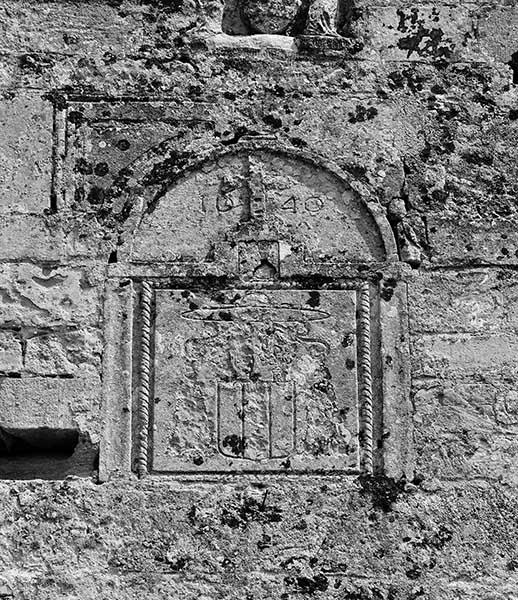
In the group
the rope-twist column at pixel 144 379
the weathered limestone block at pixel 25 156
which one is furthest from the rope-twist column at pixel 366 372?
the weathered limestone block at pixel 25 156

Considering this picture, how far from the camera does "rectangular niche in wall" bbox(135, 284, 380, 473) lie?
17.1ft

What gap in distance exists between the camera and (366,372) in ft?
17.5

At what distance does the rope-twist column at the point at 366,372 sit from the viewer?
525 centimetres

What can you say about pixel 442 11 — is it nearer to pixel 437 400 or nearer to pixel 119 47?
pixel 119 47

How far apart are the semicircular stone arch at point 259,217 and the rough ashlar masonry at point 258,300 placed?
0.01 metres

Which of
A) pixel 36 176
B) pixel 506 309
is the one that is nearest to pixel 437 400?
pixel 506 309

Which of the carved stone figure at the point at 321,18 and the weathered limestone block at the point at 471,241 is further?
the carved stone figure at the point at 321,18

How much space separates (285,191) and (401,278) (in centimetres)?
73

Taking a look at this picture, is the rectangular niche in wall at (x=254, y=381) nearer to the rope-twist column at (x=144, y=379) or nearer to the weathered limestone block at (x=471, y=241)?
the rope-twist column at (x=144, y=379)

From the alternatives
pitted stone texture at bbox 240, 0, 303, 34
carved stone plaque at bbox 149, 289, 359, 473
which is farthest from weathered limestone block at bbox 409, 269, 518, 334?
pitted stone texture at bbox 240, 0, 303, 34

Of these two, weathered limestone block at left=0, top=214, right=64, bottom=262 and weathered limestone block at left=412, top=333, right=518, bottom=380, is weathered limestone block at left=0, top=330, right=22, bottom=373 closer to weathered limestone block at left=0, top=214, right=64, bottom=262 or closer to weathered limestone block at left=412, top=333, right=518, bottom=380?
weathered limestone block at left=0, top=214, right=64, bottom=262

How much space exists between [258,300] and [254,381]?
0.40 m

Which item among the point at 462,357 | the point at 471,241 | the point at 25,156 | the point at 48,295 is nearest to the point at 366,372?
the point at 462,357

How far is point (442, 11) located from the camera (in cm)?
590
